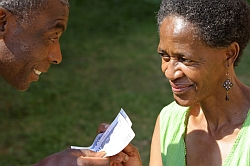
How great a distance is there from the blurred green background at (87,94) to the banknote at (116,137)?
361 centimetres

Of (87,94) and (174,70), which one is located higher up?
(174,70)

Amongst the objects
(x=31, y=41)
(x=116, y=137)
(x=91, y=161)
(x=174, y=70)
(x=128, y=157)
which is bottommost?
(x=128, y=157)

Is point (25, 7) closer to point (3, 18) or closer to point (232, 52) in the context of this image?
point (3, 18)

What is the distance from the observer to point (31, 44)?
3621 mm

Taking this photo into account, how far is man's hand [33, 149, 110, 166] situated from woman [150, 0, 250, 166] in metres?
0.71

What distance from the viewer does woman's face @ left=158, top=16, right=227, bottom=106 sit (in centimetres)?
361

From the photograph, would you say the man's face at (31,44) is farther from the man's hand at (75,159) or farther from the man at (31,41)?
the man's hand at (75,159)

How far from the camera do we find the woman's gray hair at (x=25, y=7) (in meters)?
3.40

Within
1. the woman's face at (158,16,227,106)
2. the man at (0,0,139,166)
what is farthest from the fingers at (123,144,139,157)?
the woman's face at (158,16,227,106)

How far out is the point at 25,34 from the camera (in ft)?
11.7

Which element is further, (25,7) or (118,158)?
(118,158)

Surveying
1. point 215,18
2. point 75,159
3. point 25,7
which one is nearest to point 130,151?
point 75,159

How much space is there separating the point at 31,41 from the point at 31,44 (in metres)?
0.02

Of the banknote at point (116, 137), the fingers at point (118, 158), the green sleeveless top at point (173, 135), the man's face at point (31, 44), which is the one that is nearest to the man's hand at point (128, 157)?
the fingers at point (118, 158)
